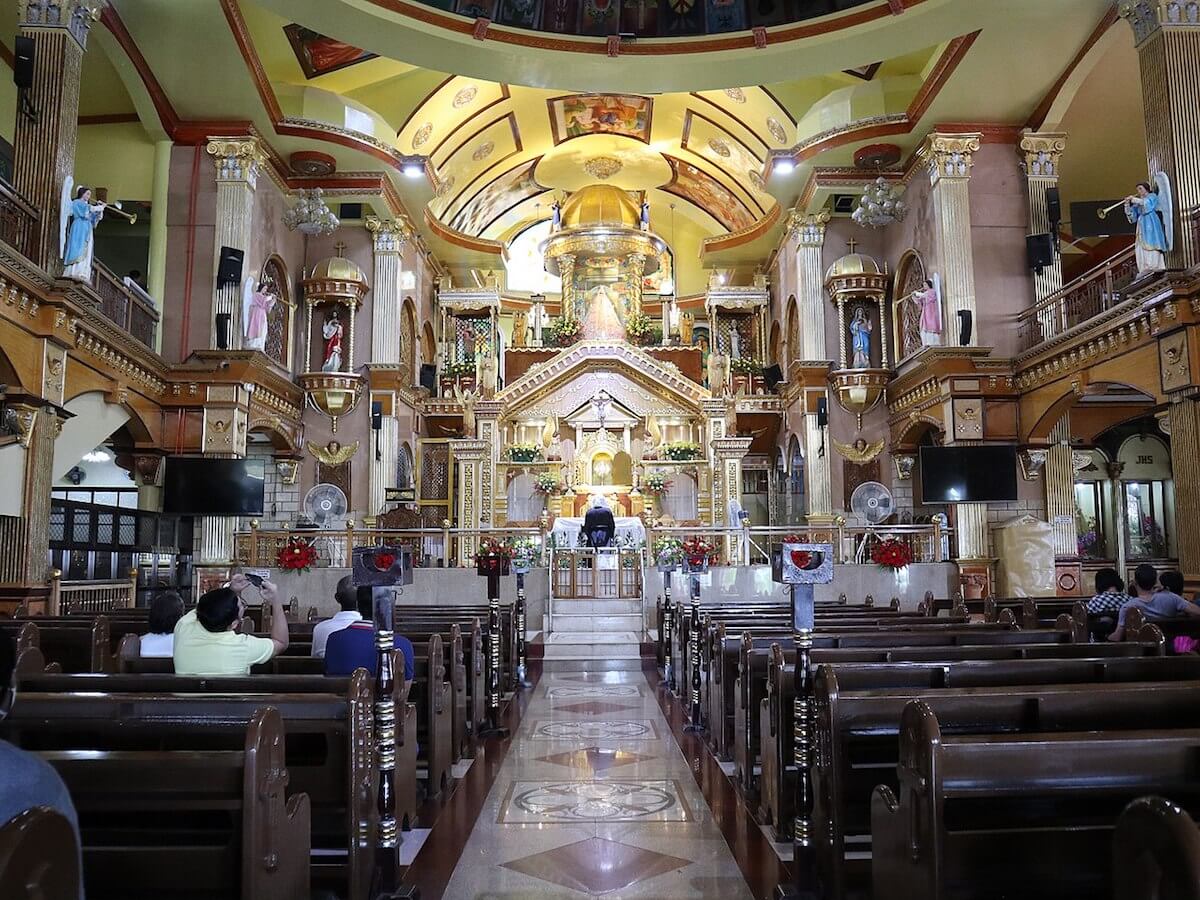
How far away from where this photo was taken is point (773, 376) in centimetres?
2289

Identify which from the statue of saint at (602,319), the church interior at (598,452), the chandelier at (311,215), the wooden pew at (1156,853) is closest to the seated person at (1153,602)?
the church interior at (598,452)

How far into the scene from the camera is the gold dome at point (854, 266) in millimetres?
18712

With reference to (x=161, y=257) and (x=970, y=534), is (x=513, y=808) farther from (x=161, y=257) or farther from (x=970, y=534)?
(x=161, y=257)

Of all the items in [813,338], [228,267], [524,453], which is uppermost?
[228,267]

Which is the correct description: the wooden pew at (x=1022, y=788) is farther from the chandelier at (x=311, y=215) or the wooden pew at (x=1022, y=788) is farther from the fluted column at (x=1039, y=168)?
the chandelier at (x=311, y=215)

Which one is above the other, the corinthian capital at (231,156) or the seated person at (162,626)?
the corinthian capital at (231,156)

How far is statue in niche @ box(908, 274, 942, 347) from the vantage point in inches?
622

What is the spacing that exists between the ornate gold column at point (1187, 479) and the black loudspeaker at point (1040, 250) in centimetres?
548

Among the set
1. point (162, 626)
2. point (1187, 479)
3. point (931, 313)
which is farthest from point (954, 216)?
point (162, 626)

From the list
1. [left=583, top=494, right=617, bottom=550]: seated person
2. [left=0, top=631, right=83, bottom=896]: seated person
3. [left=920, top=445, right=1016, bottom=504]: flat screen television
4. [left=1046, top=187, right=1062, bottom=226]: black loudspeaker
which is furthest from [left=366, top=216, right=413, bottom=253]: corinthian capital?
[left=0, top=631, right=83, bottom=896]: seated person

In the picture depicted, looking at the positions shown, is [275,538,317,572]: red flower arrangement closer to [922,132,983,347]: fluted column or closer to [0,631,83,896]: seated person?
[922,132,983,347]: fluted column

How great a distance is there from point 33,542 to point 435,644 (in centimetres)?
701

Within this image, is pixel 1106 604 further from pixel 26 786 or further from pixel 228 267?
pixel 228 267

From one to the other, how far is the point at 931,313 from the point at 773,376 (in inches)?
282
